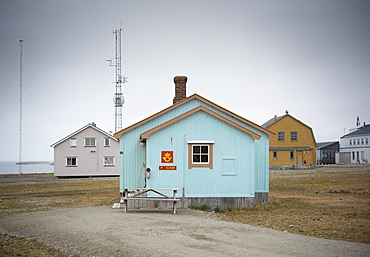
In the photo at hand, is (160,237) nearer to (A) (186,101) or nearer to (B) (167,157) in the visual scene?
(B) (167,157)

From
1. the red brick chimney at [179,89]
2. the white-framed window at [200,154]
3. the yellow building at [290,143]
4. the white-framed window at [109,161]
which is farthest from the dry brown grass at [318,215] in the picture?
the yellow building at [290,143]

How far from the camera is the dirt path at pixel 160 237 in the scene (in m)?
10.3

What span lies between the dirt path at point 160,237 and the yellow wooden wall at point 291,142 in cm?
4941

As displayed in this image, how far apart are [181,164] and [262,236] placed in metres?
7.54

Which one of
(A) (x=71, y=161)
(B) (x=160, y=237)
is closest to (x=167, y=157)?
(B) (x=160, y=237)

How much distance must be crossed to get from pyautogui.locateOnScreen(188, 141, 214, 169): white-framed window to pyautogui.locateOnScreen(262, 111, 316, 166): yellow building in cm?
4624

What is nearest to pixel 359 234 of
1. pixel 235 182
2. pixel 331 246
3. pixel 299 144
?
pixel 331 246

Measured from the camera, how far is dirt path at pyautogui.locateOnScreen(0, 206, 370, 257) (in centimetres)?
1032

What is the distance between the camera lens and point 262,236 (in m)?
12.3

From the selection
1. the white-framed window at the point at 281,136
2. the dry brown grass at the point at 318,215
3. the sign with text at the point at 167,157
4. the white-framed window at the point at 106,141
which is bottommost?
the dry brown grass at the point at 318,215

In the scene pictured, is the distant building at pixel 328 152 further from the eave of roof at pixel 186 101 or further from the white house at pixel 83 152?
the eave of roof at pixel 186 101

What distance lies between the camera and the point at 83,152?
54.7m

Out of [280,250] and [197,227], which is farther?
[197,227]

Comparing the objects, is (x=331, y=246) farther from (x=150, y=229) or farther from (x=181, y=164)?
(x=181, y=164)
